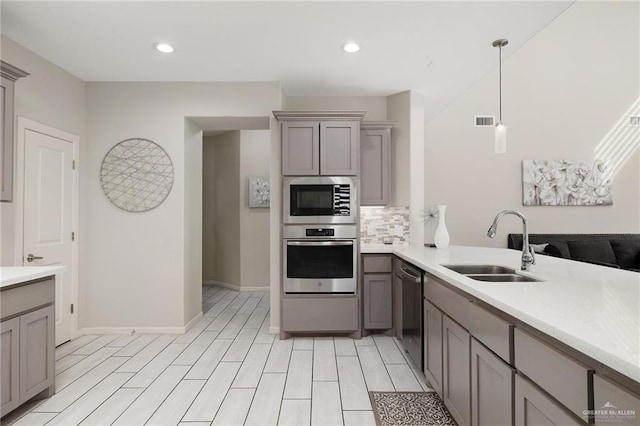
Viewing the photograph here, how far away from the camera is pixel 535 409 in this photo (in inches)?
48.1

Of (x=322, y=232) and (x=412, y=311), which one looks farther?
(x=322, y=232)

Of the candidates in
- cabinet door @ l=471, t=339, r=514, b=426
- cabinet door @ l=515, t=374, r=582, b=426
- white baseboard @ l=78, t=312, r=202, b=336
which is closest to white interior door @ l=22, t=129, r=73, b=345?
white baseboard @ l=78, t=312, r=202, b=336

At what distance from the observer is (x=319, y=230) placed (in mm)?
3648

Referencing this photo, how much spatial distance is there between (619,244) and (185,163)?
20.4ft

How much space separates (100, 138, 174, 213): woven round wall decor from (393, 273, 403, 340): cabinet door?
8.45 ft

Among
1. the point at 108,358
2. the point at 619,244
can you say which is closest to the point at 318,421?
the point at 108,358

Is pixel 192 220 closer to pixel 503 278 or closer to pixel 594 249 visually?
pixel 503 278

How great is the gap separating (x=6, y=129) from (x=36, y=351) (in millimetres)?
1509

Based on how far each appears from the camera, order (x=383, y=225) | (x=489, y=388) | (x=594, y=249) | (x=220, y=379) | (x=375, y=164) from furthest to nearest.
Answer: (x=594, y=249) → (x=383, y=225) → (x=375, y=164) → (x=220, y=379) → (x=489, y=388)

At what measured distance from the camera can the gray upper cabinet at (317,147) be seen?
366cm

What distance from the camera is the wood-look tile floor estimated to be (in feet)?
7.30

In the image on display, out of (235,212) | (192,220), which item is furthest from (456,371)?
(235,212)

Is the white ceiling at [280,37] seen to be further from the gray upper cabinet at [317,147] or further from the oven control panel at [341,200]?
the oven control panel at [341,200]

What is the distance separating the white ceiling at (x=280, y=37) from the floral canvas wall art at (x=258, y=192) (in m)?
2.37
